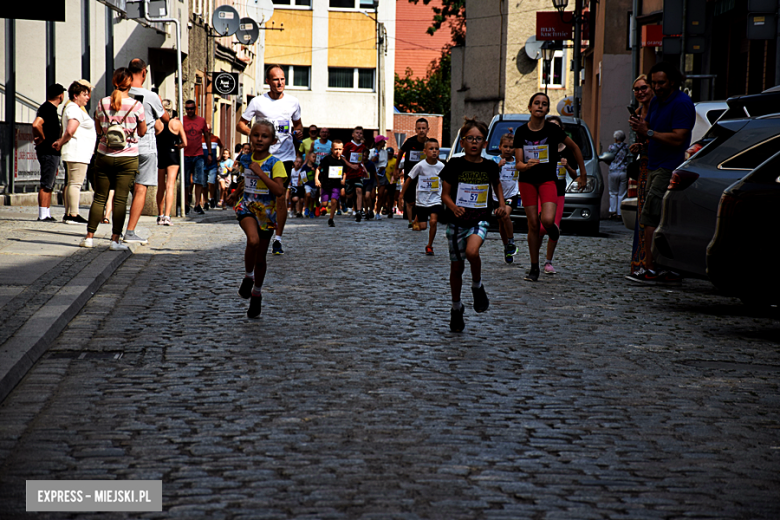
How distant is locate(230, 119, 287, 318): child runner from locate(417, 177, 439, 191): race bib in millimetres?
6301

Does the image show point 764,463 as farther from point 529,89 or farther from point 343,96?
point 343,96

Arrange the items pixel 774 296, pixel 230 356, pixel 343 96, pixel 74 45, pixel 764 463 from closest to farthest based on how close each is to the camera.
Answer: pixel 764 463 < pixel 230 356 < pixel 774 296 < pixel 74 45 < pixel 343 96

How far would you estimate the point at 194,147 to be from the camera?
22.0 m

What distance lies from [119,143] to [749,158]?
6360 millimetres

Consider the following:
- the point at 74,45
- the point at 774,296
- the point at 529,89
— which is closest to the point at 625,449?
the point at 774,296

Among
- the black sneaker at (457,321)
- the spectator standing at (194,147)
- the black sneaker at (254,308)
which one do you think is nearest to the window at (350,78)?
the spectator standing at (194,147)

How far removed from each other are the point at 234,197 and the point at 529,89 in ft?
138

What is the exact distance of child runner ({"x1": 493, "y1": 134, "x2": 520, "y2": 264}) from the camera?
1298cm

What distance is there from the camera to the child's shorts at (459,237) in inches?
334

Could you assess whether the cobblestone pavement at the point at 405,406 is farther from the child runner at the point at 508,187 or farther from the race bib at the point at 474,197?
the child runner at the point at 508,187

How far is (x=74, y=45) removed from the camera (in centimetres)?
2273

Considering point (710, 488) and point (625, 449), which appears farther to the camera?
point (625, 449)

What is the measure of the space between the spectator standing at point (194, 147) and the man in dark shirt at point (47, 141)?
194 inches

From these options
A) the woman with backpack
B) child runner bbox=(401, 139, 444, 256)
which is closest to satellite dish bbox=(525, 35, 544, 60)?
child runner bbox=(401, 139, 444, 256)
